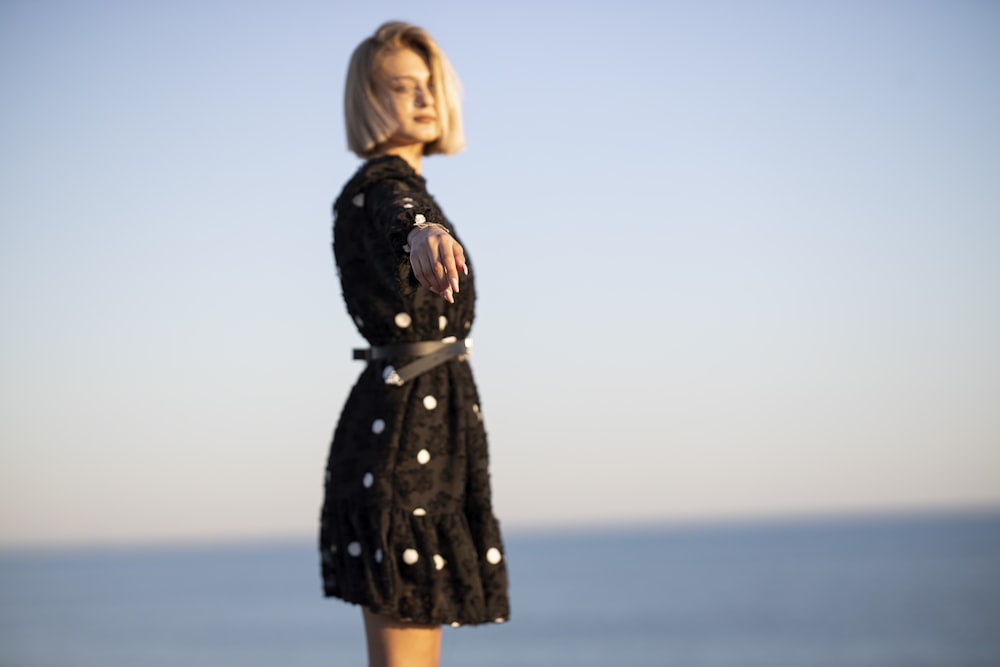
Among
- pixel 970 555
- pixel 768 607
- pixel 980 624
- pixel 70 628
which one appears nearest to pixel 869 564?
pixel 970 555

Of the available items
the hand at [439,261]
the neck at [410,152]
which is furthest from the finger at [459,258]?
the neck at [410,152]

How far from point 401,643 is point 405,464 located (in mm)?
494

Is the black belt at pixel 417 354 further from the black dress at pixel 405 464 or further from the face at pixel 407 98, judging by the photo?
the face at pixel 407 98

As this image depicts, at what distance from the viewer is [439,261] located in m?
3.11

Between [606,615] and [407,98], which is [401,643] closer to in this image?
[407,98]

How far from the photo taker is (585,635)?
4431 centimetres

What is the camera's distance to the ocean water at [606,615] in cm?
3797

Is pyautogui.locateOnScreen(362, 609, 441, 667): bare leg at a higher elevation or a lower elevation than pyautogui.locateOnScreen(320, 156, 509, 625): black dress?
lower

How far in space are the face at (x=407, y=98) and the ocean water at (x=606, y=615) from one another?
→ 503 centimetres

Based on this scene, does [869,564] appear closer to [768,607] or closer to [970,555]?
[970,555]

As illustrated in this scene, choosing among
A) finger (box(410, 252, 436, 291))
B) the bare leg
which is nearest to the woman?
the bare leg

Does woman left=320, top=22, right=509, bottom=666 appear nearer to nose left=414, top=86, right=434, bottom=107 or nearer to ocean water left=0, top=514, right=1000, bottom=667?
nose left=414, top=86, right=434, bottom=107

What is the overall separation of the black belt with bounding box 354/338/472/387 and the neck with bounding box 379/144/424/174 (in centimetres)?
57

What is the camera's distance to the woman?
12.6ft
